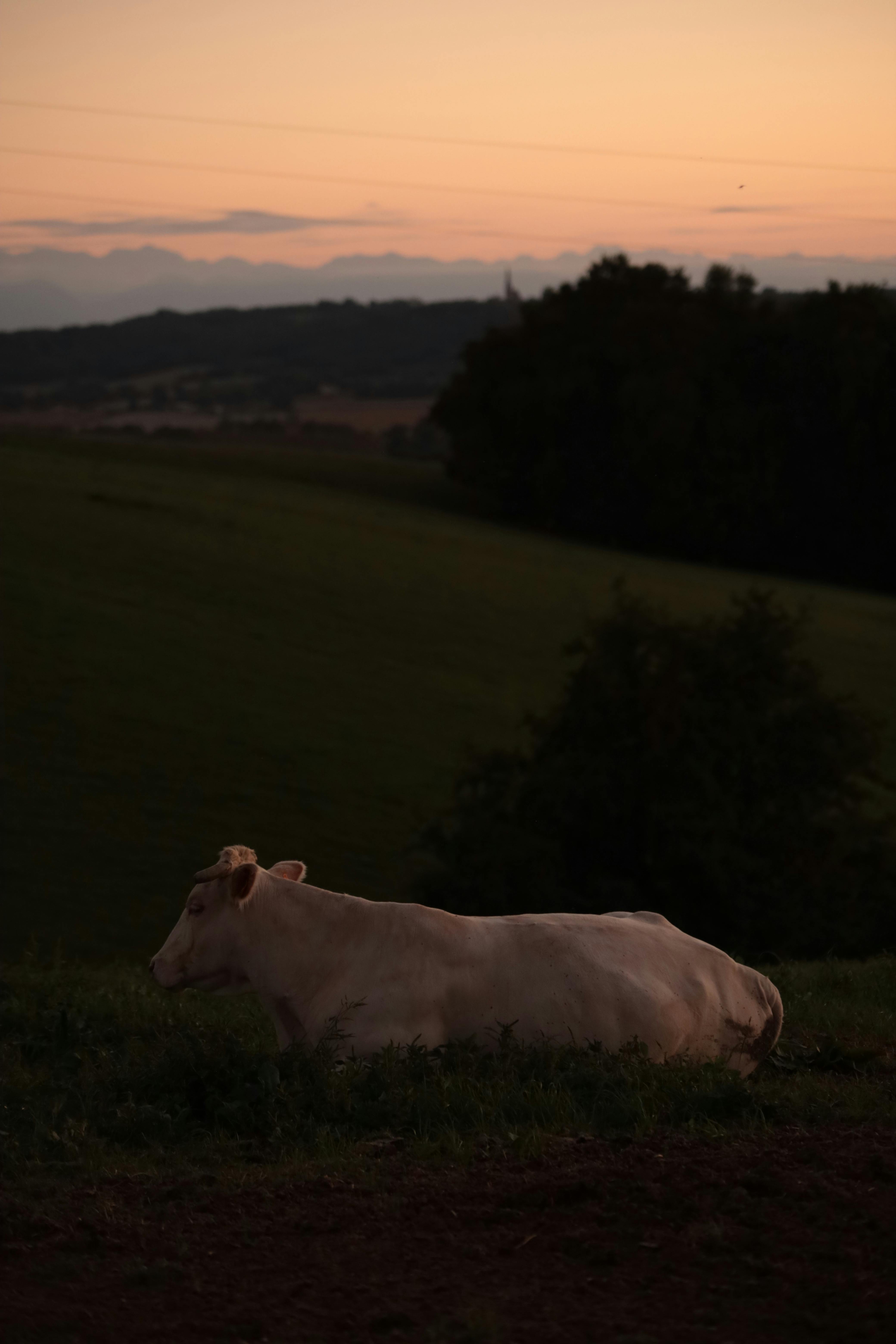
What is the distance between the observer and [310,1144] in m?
6.50

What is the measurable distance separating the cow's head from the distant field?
43.0ft

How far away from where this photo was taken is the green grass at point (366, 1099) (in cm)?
647

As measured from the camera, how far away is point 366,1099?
22.6ft

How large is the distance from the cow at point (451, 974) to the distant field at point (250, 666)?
521 inches

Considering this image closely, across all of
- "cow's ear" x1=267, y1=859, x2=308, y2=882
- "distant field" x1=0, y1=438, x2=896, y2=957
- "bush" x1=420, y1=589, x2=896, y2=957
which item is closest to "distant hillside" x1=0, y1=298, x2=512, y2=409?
"distant field" x1=0, y1=438, x2=896, y2=957

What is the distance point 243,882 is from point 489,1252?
11.0ft

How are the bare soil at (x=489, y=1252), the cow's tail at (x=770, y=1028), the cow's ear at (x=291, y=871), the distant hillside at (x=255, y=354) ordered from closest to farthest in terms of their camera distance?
the bare soil at (x=489, y=1252)
the cow's tail at (x=770, y=1028)
the cow's ear at (x=291, y=871)
the distant hillside at (x=255, y=354)

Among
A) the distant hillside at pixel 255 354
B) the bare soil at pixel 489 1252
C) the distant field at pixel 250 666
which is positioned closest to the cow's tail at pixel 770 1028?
the bare soil at pixel 489 1252

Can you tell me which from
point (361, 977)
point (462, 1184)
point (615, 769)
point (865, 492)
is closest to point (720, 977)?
point (361, 977)

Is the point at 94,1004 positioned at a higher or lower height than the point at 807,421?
lower

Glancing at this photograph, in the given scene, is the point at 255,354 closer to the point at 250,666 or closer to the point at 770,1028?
the point at 250,666

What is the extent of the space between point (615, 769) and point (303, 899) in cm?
1352

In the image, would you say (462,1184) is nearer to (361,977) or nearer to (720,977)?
(361,977)

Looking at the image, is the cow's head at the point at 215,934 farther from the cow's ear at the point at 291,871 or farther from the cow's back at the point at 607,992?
the cow's back at the point at 607,992
